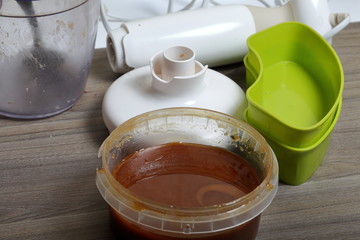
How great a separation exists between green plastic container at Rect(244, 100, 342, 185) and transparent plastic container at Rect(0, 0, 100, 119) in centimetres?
24

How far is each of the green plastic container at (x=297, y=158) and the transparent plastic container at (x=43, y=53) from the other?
0.24 m

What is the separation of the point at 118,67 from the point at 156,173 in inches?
9.3

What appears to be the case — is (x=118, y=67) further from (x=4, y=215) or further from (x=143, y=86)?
(x=4, y=215)

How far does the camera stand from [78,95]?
0.69 m

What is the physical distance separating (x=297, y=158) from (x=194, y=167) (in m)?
0.11

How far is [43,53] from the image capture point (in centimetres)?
65

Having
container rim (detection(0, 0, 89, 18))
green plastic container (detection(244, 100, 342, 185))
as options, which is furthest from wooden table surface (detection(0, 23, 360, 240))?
container rim (detection(0, 0, 89, 18))

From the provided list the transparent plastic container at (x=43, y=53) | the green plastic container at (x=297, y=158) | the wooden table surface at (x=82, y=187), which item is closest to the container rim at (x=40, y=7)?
the transparent plastic container at (x=43, y=53)

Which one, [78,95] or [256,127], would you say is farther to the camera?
[78,95]

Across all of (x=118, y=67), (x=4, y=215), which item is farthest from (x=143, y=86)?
(x=4, y=215)

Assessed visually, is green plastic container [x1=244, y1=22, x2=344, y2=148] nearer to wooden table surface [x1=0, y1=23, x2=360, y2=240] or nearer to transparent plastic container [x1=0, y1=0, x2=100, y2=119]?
wooden table surface [x1=0, y1=23, x2=360, y2=240]

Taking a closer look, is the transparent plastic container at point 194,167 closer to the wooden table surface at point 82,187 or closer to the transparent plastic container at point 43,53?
the wooden table surface at point 82,187

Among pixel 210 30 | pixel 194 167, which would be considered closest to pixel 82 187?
pixel 194 167

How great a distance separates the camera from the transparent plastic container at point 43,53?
61cm
